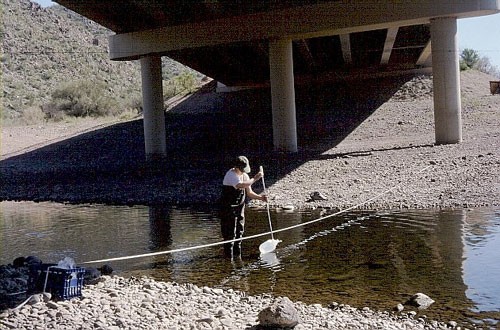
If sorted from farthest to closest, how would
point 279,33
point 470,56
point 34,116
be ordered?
point 470,56
point 34,116
point 279,33

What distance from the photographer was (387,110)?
1342 inches

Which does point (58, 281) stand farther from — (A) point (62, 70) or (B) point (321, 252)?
(A) point (62, 70)

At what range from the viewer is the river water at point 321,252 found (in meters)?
8.43

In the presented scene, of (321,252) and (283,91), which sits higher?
(283,91)

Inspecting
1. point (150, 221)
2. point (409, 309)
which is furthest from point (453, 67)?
point (409, 309)

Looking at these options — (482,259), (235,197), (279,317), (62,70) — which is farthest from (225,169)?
(62,70)

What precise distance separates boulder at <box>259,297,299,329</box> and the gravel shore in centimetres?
24

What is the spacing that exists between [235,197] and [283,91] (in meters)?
16.3

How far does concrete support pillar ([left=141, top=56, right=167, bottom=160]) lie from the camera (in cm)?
3003

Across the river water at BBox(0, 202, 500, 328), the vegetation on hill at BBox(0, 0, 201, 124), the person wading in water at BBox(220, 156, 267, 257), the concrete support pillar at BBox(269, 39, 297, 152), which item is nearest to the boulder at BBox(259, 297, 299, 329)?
the river water at BBox(0, 202, 500, 328)

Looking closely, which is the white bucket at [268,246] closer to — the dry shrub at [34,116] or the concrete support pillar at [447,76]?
the concrete support pillar at [447,76]

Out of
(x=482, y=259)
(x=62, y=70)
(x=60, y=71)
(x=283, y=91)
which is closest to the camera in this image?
(x=482, y=259)

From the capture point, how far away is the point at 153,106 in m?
30.2

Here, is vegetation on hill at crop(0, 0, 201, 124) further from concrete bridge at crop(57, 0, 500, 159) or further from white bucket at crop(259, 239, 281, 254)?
white bucket at crop(259, 239, 281, 254)
